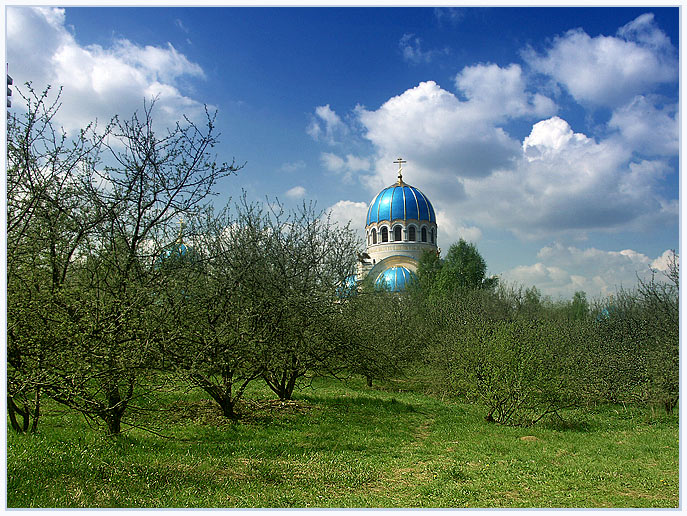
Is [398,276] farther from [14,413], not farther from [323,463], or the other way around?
[14,413]

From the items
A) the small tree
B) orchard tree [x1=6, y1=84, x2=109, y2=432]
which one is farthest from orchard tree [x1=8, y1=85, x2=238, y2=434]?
the small tree

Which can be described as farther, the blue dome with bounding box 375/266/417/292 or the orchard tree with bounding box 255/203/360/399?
the blue dome with bounding box 375/266/417/292

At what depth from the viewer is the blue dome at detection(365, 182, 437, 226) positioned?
41.1 meters

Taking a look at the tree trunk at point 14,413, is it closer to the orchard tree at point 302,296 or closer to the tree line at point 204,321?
the tree line at point 204,321

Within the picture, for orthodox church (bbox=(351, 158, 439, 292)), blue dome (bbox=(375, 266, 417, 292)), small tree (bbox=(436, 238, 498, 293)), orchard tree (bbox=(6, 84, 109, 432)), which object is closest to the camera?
orchard tree (bbox=(6, 84, 109, 432))

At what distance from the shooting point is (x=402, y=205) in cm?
4112

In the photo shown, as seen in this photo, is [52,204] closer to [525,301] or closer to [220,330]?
[220,330]

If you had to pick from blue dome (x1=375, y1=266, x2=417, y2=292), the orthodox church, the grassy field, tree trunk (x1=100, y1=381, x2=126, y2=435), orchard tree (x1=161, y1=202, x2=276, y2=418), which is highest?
the orthodox church

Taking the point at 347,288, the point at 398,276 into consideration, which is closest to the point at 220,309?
the point at 347,288

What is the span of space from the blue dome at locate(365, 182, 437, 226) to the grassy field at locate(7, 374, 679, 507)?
102 feet

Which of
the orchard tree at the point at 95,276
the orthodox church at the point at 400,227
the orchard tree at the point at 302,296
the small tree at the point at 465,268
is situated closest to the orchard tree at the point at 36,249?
the orchard tree at the point at 95,276

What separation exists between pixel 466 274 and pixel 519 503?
27753mm

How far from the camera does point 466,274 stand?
3241cm

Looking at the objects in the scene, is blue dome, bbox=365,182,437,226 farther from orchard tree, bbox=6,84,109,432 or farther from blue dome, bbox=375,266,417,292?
orchard tree, bbox=6,84,109,432
